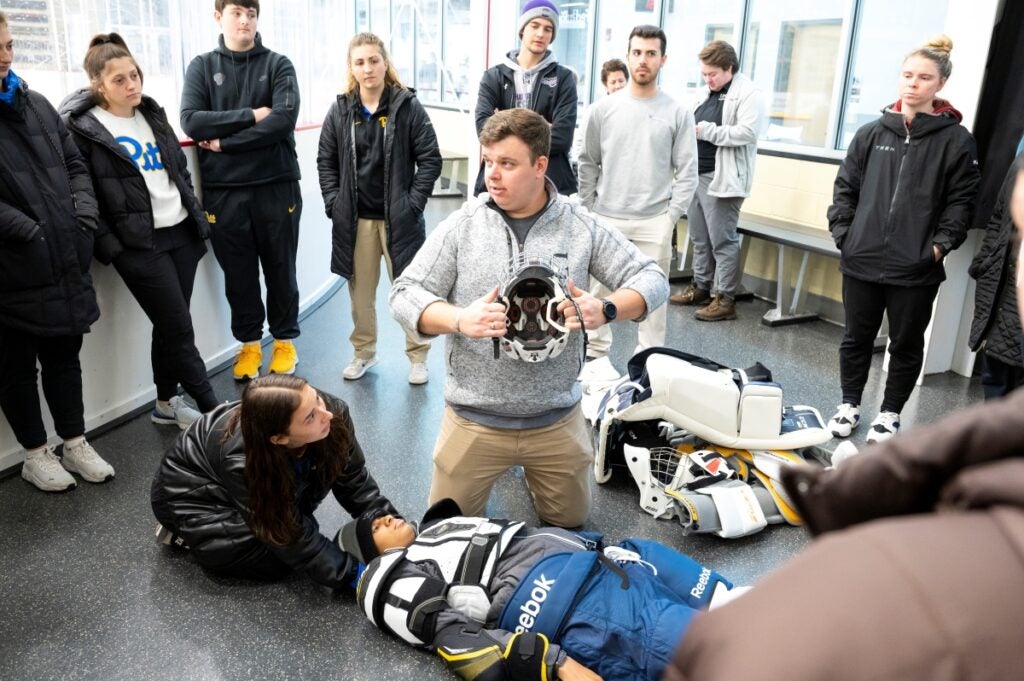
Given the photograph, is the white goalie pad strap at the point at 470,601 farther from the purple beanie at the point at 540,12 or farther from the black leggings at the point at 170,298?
the purple beanie at the point at 540,12

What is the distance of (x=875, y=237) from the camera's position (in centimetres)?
301

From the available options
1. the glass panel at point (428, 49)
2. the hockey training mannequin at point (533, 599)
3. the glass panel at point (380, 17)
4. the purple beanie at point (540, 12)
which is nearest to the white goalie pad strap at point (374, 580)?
the hockey training mannequin at point (533, 599)

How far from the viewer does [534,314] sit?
2105 mm

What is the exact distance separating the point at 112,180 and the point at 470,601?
1.97 metres

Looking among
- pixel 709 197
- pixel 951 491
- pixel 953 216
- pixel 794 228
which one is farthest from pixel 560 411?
pixel 794 228

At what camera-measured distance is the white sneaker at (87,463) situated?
2795 millimetres

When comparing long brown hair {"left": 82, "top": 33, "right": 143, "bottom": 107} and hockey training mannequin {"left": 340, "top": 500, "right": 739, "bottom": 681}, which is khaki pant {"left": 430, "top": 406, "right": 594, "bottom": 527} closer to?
hockey training mannequin {"left": 340, "top": 500, "right": 739, "bottom": 681}

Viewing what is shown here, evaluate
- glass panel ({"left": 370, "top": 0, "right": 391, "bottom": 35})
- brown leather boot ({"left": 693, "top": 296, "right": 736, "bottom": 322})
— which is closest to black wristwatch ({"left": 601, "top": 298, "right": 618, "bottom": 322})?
brown leather boot ({"left": 693, "top": 296, "right": 736, "bottom": 322})

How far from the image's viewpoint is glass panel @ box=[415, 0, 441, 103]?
Answer: 10219 mm

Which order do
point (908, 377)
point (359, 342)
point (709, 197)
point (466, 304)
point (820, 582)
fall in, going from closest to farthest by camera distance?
point (820, 582), point (466, 304), point (908, 377), point (359, 342), point (709, 197)

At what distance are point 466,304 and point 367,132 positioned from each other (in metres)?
1.52

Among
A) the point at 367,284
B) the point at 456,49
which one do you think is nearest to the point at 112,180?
the point at 367,284

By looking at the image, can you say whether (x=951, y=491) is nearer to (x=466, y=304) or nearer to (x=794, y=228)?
(x=466, y=304)

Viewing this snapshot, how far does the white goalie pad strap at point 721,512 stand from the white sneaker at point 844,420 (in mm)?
879
